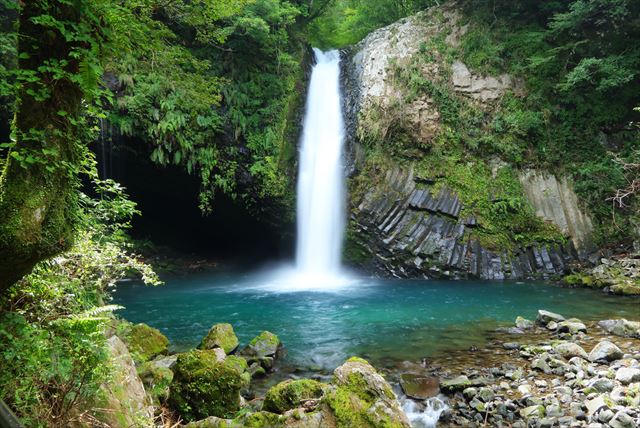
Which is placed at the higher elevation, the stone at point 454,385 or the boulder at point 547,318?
the boulder at point 547,318

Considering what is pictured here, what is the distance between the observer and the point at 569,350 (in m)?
6.62

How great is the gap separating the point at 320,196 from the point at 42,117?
14.2 metres

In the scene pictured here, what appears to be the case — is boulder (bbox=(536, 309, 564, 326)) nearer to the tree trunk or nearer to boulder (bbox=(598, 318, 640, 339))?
boulder (bbox=(598, 318, 640, 339))

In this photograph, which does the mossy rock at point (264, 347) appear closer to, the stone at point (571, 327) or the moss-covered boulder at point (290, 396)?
the moss-covered boulder at point (290, 396)

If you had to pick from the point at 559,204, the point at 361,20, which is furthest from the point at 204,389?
the point at 361,20

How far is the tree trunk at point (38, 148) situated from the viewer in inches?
104

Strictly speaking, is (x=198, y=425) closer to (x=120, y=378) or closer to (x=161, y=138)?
(x=120, y=378)

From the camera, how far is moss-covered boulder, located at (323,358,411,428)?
3561 millimetres

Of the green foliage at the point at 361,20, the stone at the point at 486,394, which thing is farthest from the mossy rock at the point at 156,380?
the green foliage at the point at 361,20

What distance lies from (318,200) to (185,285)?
20.4 ft

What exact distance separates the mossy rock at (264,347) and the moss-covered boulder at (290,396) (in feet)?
8.35

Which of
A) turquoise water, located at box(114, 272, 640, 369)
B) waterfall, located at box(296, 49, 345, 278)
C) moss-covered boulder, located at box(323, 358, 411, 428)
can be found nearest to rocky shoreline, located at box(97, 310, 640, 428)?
moss-covered boulder, located at box(323, 358, 411, 428)

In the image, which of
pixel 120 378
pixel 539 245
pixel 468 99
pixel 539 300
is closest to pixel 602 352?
pixel 539 300

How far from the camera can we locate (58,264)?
4.03 metres
